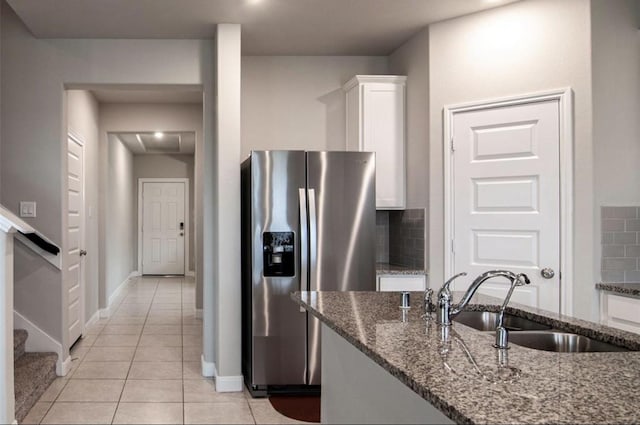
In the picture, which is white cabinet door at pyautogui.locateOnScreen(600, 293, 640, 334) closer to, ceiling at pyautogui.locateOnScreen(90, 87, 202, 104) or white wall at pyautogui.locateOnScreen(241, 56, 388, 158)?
white wall at pyautogui.locateOnScreen(241, 56, 388, 158)

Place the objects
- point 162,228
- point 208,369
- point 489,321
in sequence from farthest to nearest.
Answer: point 162,228 < point 208,369 < point 489,321

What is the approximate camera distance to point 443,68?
3686mm

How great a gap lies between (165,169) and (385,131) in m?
7.58

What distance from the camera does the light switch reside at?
3.91 m

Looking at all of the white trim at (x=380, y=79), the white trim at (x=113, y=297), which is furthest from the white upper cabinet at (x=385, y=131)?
the white trim at (x=113, y=297)

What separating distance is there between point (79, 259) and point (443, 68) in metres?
3.85

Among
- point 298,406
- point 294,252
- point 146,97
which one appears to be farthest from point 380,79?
point 146,97

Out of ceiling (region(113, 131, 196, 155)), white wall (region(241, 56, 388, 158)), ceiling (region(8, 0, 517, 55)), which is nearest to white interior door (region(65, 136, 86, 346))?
ceiling (region(8, 0, 517, 55))

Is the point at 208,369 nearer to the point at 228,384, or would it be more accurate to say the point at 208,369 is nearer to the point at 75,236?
the point at 228,384

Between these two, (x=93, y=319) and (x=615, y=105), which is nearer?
(x=615, y=105)

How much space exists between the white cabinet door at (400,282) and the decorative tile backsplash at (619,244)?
120cm

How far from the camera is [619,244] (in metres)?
3.02

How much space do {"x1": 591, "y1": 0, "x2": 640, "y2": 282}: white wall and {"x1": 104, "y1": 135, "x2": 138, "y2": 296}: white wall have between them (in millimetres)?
5516

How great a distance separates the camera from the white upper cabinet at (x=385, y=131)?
4.09 m
